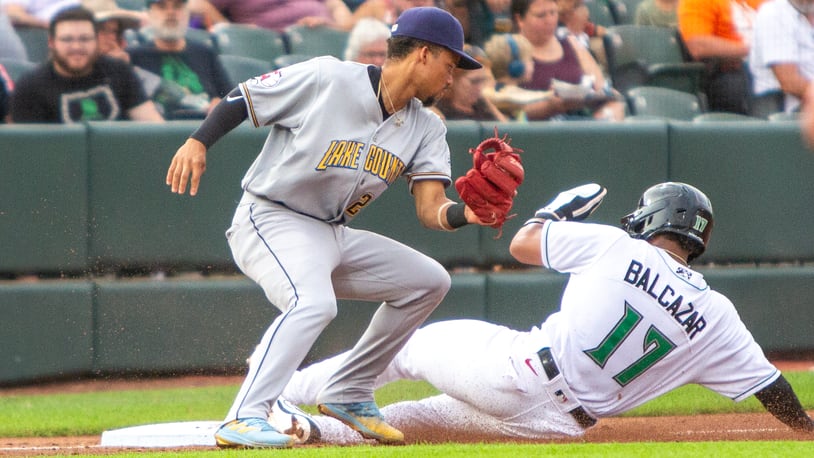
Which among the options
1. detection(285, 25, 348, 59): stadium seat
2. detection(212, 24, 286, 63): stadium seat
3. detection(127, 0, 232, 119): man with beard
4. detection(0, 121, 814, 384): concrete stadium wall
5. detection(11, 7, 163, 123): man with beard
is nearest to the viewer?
detection(0, 121, 814, 384): concrete stadium wall

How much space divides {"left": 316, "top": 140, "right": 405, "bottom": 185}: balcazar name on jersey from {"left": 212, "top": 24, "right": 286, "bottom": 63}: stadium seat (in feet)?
10.9

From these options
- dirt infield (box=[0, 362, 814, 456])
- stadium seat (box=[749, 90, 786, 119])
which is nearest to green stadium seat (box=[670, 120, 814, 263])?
stadium seat (box=[749, 90, 786, 119])

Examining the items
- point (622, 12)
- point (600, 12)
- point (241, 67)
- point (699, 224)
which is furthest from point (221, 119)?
point (622, 12)

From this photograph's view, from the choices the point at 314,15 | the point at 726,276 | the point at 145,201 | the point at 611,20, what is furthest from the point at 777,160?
the point at 145,201

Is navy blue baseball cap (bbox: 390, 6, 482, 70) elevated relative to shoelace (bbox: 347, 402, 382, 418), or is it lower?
elevated

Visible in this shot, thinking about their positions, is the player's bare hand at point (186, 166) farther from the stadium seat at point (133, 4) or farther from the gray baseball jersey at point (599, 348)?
the stadium seat at point (133, 4)

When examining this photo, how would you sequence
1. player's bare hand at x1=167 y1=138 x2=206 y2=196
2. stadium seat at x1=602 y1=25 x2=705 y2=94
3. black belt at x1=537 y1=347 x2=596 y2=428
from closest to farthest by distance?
player's bare hand at x1=167 y1=138 x2=206 y2=196 → black belt at x1=537 y1=347 x2=596 y2=428 → stadium seat at x1=602 y1=25 x2=705 y2=94

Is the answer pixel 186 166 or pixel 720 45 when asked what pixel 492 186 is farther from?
pixel 720 45

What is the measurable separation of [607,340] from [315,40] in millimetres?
4116

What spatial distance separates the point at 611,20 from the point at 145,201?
420 cm

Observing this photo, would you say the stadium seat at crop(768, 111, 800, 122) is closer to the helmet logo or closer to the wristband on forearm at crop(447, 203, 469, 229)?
the helmet logo

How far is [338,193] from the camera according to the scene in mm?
4324

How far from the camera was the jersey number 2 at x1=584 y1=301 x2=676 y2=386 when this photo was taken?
4.05m

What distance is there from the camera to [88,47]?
6.37 m
